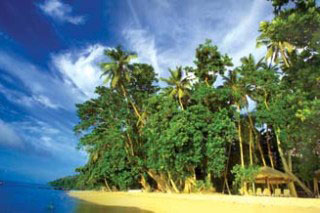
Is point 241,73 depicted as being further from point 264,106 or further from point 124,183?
point 124,183

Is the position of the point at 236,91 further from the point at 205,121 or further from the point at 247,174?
the point at 247,174

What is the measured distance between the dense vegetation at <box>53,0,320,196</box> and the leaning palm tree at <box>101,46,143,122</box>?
0.10 metres

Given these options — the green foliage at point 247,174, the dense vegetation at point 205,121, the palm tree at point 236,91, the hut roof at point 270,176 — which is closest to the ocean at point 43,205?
the dense vegetation at point 205,121

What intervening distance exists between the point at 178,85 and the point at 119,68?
6335 mm

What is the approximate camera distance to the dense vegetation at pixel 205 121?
1666 centimetres

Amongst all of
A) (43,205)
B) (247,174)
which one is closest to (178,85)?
(247,174)

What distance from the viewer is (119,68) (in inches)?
1054

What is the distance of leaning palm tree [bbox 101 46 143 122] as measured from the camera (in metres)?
26.5

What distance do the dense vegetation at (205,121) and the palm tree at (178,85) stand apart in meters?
0.09

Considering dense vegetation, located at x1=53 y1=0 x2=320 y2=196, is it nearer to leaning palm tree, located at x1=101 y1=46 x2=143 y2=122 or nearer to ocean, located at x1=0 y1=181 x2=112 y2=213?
leaning palm tree, located at x1=101 y1=46 x2=143 y2=122

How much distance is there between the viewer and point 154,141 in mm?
21547

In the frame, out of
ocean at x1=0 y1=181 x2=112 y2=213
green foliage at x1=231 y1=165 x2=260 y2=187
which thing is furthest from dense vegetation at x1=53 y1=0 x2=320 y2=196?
ocean at x1=0 y1=181 x2=112 y2=213

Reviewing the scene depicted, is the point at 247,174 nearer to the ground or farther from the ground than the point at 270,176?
farther from the ground

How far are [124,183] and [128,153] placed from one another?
11.2ft
